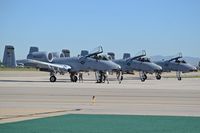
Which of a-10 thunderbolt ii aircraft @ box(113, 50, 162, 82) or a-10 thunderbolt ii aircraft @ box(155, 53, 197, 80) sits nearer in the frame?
a-10 thunderbolt ii aircraft @ box(113, 50, 162, 82)

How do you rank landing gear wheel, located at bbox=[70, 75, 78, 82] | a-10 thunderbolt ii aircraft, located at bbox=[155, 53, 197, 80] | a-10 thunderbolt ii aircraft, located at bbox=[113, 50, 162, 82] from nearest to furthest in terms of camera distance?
landing gear wheel, located at bbox=[70, 75, 78, 82] < a-10 thunderbolt ii aircraft, located at bbox=[113, 50, 162, 82] < a-10 thunderbolt ii aircraft, located at bbox=[155, 53, 197, 80]

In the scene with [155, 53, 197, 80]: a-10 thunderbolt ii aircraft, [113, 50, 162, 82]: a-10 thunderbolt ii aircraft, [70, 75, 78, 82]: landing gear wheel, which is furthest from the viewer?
[155, 53, 197, 80]: a-10 thunderbolt ii aircraft

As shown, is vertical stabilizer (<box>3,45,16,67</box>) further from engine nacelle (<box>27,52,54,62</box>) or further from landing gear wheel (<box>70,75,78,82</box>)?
landing gear wheel (<box>70,75,78,82</box>)

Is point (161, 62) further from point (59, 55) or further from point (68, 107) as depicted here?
point (68, 107)

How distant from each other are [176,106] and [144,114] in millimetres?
4102

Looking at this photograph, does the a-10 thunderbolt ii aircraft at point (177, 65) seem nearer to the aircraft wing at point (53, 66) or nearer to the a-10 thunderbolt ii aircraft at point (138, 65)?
the a-10 thunderbolt ii aircraft at point (138, 65)

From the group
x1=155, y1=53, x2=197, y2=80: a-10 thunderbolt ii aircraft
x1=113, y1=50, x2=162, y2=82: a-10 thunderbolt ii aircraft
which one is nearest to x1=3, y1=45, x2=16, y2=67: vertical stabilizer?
x1=113, y1=50, x2=162, y2=82: a-10 thunderbolt ii aircraft

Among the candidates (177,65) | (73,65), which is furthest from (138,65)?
(73,65)

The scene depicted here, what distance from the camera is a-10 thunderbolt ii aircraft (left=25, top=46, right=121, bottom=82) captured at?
49.8 meters

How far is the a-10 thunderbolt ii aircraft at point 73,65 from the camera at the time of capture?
164 feet

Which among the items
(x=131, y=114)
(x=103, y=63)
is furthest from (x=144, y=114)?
(x=103, y=63)

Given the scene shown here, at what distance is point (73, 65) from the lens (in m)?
51.2

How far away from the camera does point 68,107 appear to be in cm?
2097

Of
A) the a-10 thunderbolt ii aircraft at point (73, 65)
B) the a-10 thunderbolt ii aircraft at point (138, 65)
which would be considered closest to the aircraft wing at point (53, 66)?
the a-10 thunderbolt ii aircraft at point (73, 65)
